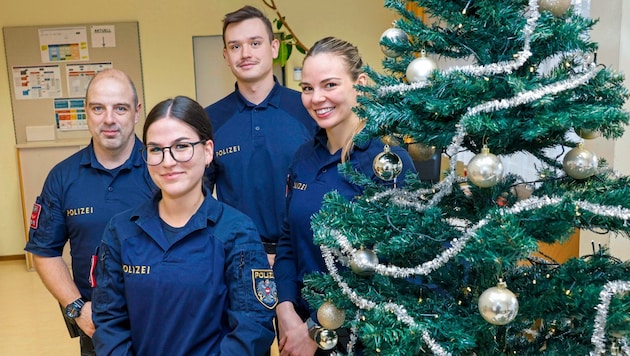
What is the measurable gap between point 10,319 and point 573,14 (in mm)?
4524

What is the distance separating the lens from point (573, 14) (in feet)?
3.84

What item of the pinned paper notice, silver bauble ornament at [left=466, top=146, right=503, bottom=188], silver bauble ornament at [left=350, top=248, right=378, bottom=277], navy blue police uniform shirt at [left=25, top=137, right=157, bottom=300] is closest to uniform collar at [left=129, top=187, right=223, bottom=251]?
navy blue police uniform shirt at [left=25, top=137, right=157, bottom=300]

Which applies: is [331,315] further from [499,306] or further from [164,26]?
[164,26]

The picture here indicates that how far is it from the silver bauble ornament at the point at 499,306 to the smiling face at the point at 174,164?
884 mm

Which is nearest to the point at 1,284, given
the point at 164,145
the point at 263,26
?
the point at 263,26

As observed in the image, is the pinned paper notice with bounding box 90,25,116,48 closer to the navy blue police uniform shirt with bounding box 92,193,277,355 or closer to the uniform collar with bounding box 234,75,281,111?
the uniform collar with bounding box 234,75,281,111

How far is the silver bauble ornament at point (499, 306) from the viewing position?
109 centimetres

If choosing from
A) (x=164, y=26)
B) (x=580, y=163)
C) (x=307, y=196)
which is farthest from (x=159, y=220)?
(x=164, y=26)

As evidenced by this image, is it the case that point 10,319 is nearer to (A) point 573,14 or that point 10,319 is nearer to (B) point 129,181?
(B) point 129,181

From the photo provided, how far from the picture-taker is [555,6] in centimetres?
113

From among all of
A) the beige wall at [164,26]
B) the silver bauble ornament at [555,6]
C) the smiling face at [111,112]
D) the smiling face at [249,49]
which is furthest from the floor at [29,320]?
the silver bauble ornament at [555,6]

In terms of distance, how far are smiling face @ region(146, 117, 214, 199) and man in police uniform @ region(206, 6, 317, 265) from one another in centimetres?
71

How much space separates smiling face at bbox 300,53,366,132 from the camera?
1818mm

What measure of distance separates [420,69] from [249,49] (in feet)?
4.54
